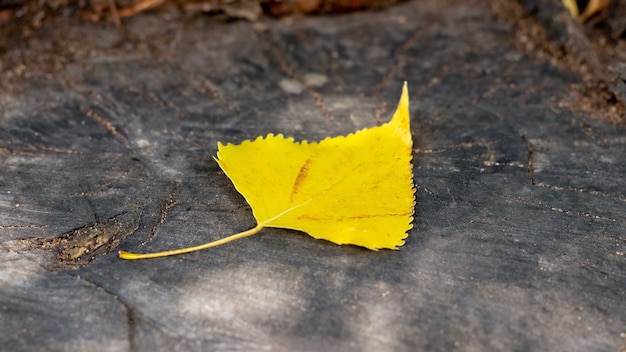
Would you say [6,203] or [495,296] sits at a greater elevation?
[6,203]

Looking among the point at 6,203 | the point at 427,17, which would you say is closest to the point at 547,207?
the point at 427,17

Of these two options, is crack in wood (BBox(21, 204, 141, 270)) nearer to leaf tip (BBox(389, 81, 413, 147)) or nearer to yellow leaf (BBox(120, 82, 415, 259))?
yellow leaf (BBox(120, 82, 415, 259))

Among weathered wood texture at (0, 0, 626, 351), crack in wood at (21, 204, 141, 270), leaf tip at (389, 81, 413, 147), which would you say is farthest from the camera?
leaf tip at (389, 81, 413, 147)

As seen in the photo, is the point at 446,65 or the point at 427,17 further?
the point at 427,17

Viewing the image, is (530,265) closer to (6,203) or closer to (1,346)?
(1,346)

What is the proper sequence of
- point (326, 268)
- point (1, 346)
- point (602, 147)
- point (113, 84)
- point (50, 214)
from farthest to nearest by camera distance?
point (113, 84) → point (602, 147) → point (50, 214) → point (326, 268) → point (1, 346)

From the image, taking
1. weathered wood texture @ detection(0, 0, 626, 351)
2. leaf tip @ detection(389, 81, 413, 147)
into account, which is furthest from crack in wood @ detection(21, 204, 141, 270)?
leaf tip @ detection(389, 81, 413, 147)

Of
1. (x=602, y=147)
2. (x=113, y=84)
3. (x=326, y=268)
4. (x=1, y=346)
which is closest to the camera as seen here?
(x=1, y=346)

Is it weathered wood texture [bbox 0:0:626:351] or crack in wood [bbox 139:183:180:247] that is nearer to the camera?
weathered wood texture [bbox 0:0:626:351]
